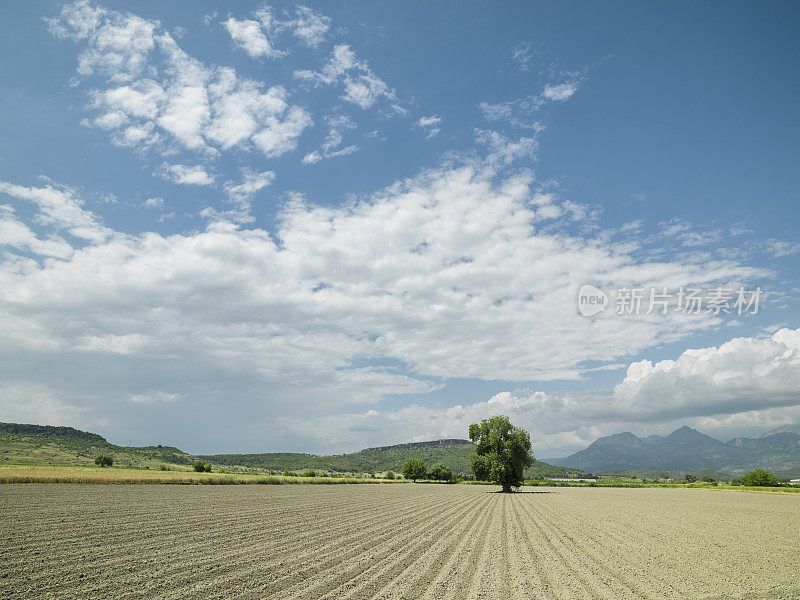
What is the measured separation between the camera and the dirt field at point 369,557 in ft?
42.5

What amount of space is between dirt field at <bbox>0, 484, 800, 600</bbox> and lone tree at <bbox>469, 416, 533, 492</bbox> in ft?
153

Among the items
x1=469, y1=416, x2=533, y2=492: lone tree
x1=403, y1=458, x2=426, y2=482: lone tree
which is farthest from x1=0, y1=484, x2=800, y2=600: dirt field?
Answer: x1=403, y1=458, x2=426, y2=482: lone tree

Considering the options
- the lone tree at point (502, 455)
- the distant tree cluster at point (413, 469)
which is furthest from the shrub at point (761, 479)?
the distant tree cluster at point (413, 469)

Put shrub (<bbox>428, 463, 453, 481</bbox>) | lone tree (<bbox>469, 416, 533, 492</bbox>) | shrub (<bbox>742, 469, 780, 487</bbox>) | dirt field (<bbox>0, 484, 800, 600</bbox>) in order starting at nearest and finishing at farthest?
dirt field (<bbox>0, 484, 800, 600</bbox>) → lone tree (<bbox>469, 416, 533, 492</bbox>) → shrub (<bbox>742, 469, 780, 487</bbox>) → shrub (<bbox>428, 463, 453, 481</bbox>)

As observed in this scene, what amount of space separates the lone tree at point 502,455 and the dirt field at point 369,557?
46.7 meters

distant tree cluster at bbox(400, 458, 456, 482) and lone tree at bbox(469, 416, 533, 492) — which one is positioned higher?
lone tree at bbox(469, 416, 533, 492)

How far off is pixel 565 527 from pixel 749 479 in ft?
389

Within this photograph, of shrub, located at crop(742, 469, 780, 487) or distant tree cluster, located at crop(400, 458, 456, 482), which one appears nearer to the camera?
shrub, located at crop(742, 469, 780, 487)

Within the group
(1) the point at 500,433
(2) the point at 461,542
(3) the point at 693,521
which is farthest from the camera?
(1) the point at 500,433

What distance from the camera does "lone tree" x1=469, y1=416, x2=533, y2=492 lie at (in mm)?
75750

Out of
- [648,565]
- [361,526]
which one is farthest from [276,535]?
[648,565]

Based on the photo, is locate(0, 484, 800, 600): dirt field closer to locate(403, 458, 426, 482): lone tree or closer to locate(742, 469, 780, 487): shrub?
locate(742, 469, 780, 487): shrub

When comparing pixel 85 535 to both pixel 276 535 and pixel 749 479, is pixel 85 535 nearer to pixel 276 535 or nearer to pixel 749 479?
pixel 276 535

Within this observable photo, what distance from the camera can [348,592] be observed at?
41.2 ft
